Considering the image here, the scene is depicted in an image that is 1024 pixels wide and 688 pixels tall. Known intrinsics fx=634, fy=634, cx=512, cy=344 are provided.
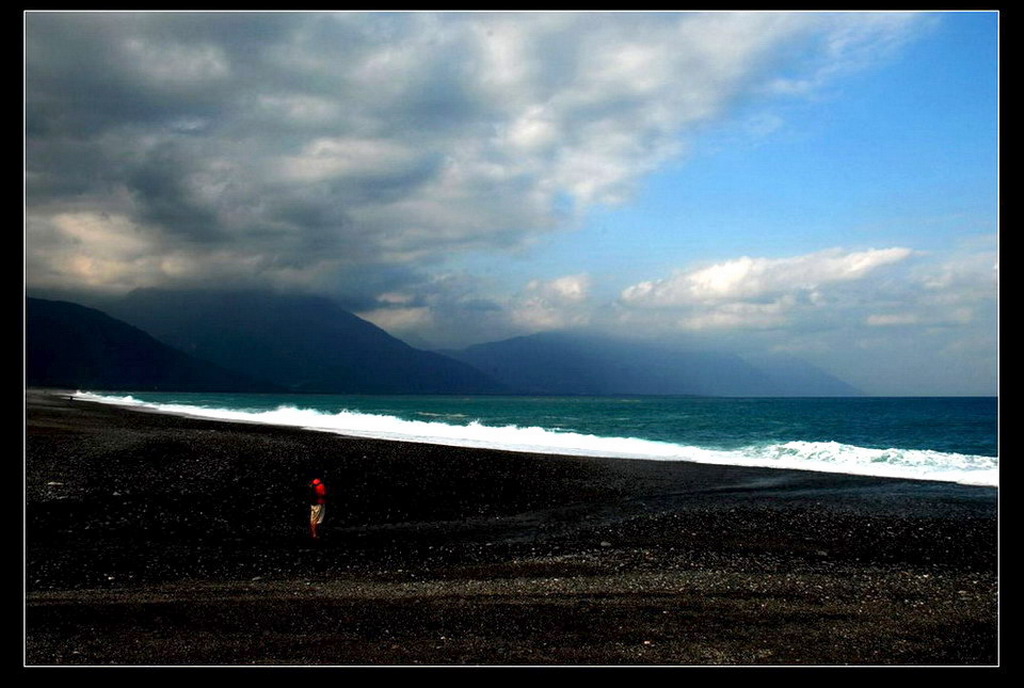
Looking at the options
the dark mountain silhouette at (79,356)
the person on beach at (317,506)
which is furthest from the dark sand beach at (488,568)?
the dark mountain silhouette at (79,356)

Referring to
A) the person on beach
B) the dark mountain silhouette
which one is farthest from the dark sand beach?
the dark mountain silhouette

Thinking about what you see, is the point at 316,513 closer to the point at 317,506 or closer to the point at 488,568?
the point at 317,506

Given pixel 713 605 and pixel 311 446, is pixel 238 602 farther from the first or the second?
pixel 311 446

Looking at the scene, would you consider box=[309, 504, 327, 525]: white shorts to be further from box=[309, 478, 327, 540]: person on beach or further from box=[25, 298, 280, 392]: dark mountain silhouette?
box=[25, 298, 280, 392]: dark mountain silhouette

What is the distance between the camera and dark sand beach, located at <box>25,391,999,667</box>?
7.09 meters

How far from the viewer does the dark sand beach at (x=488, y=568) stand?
23.2 feet

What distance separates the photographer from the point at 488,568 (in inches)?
419

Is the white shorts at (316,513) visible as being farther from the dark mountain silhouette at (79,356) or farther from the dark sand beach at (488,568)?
the dark mountain silhouette at (79,356)

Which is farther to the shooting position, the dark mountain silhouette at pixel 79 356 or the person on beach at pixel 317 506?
the dark mountain silhouette at pixel 79 356

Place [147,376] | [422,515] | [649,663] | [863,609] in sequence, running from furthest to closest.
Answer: [147,376], [422,515], [863,609], [649,663]

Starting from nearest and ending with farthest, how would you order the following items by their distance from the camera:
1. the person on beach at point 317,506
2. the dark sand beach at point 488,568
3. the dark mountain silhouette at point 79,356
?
the dark sand beach at point 488,568
the person on beach at point 317,506
the dark mountain silhouette at point 79,356
